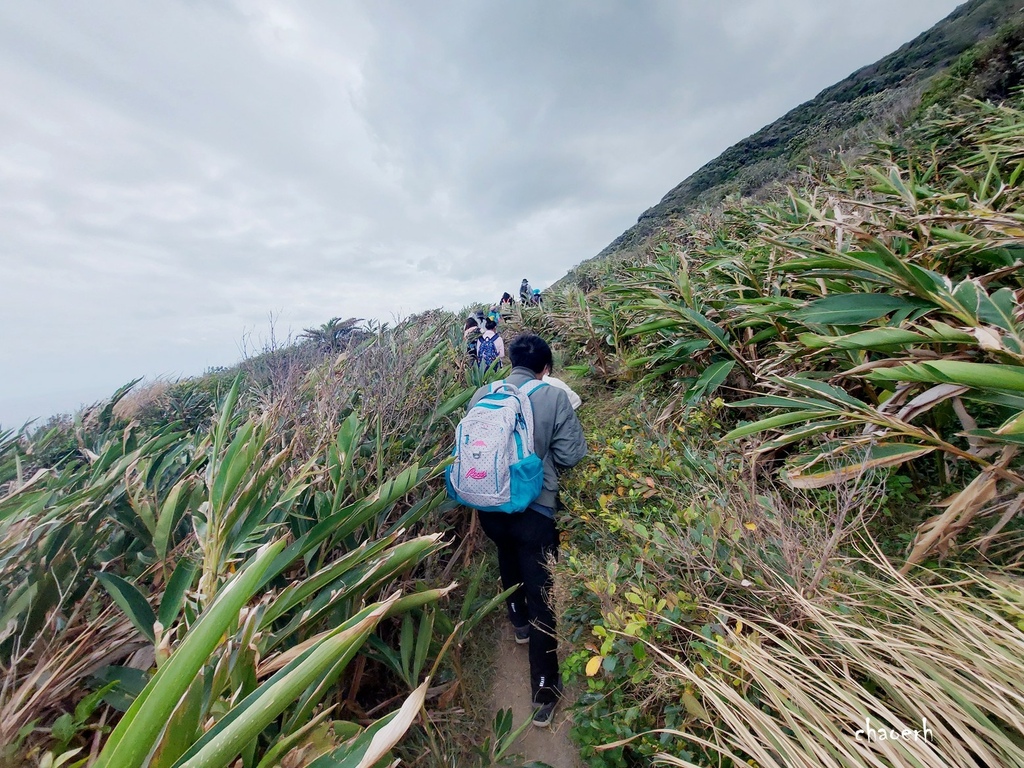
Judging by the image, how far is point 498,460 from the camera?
1.95m

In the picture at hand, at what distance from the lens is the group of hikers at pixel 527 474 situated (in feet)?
6.48

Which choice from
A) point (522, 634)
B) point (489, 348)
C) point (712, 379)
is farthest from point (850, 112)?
point (522, 634)

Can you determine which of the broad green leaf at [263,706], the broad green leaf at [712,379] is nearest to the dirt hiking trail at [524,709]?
the broad green leaf at [263,706]

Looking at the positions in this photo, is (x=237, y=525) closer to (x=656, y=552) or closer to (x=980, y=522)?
(x=656, y=552)

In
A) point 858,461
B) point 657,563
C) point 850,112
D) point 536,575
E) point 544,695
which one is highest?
point 850,112

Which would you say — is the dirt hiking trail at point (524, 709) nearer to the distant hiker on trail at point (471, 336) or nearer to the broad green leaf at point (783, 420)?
the broad green leaf at point (783, 420)

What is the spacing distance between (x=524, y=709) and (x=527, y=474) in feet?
4.06

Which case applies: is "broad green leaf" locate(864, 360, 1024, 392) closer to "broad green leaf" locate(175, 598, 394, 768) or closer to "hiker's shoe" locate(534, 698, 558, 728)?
"broad green leaf" locate(175, 598, 394, 768)

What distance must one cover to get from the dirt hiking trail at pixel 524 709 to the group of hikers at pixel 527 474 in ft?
0.19

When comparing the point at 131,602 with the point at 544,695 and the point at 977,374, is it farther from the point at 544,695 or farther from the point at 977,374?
the point at 977,374

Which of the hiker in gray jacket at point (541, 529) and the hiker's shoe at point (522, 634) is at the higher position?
the hiker in gray jacket at point (541, 529)

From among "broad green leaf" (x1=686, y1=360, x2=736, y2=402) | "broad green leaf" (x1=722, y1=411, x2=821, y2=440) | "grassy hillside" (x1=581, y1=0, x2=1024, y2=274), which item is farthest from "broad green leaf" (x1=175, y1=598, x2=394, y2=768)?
"grassy hillside" (x1=581, y1=0, x2=1024, y2=274)

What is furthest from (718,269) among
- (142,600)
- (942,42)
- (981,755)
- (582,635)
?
(942,42)

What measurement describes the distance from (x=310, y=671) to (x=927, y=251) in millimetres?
2751
